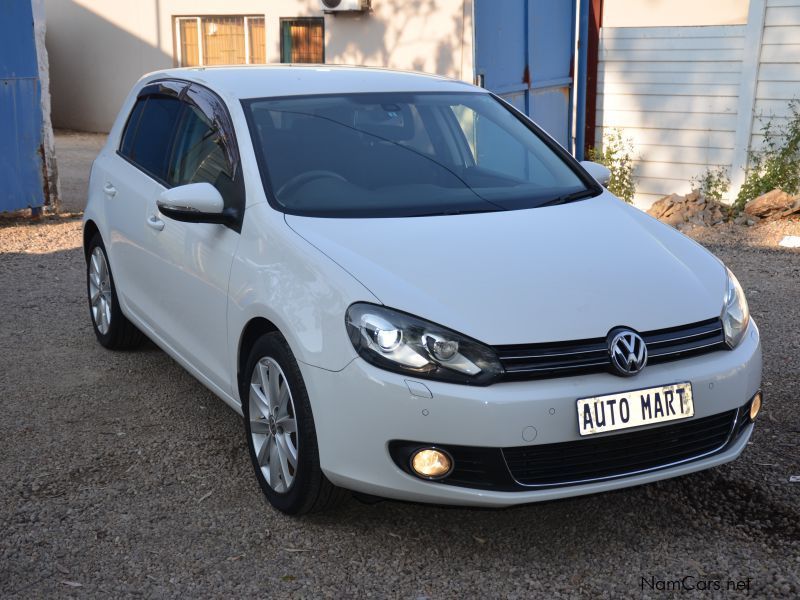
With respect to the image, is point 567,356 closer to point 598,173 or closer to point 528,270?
point 528,270

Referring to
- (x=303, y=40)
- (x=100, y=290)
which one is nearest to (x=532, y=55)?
(x=303, y=40)

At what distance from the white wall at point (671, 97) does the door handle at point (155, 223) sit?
8287 millimetres

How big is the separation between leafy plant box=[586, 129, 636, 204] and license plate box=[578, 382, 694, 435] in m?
9.01

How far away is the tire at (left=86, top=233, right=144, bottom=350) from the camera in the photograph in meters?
5.69

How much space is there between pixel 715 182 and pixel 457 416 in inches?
360

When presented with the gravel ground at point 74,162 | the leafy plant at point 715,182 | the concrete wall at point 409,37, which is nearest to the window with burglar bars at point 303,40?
the concrete wall at point 409,37

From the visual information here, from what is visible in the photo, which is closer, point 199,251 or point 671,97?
point 199,251

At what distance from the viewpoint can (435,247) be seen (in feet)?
12.0

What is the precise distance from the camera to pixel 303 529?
371 centimetres

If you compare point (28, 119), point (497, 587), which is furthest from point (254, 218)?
point (28, 119)

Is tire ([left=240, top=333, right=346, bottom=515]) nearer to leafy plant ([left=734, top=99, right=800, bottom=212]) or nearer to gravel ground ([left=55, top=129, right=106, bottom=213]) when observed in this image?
leafy plant ([left=734, top=99, right=800, bottom=212])

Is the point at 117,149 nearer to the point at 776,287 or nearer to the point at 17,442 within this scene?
the point at 17,442

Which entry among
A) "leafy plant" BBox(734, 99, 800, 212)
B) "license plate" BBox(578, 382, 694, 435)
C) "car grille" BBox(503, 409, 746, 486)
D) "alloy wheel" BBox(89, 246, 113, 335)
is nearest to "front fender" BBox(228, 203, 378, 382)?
"car grille" BBox(503, 409, 746, 486)

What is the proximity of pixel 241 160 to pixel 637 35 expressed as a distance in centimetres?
880
